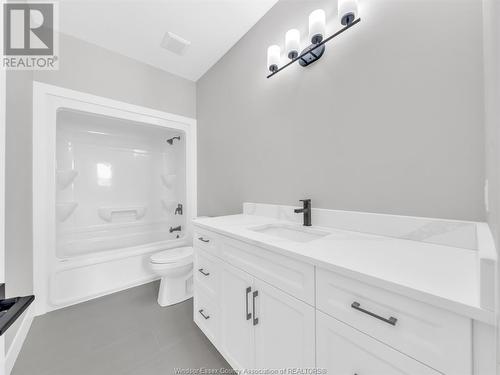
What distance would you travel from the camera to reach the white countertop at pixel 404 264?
0.45 m

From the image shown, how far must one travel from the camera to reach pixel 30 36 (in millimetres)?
1683

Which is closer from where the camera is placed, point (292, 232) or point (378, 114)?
point (378, 114)

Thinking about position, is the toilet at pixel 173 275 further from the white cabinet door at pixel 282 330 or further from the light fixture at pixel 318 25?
the light fixture at pixel 318 25

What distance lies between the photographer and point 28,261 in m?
1.59

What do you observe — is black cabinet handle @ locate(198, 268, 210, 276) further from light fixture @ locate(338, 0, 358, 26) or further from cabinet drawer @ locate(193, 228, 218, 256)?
light fixture @ locate(338, 0, 358, 26)

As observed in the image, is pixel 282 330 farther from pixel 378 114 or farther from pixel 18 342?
pixel 18 342

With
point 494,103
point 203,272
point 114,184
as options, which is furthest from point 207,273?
point 114,184

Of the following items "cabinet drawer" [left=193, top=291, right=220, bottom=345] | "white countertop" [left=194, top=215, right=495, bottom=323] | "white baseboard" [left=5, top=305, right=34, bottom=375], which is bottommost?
"white baseboard" [left=5, top=305, right=34, bottom=375]

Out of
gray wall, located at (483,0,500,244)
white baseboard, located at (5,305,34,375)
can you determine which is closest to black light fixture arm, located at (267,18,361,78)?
gray wall, located at (483,0,500,244)

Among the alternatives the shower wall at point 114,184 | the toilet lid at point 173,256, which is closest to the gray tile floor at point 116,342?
the toilet lid at point 173,256

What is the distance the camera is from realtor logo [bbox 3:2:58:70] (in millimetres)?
1483

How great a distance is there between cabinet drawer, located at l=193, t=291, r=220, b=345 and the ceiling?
7.36 ft

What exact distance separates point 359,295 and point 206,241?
37.8 inches

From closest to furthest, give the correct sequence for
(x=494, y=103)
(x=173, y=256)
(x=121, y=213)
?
(x=494, y=103)
(x=173, y=256)
(x=121, y=213)
